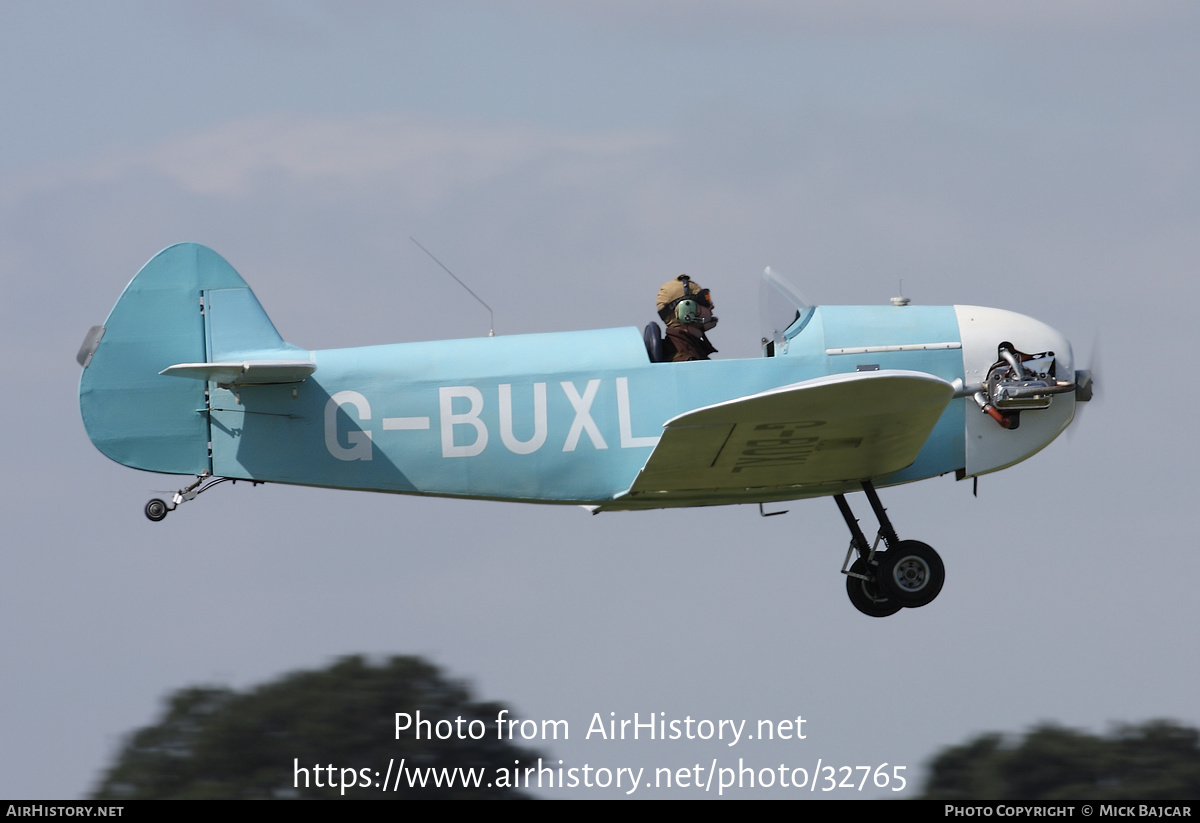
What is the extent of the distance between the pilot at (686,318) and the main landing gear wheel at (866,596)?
1.94 meters

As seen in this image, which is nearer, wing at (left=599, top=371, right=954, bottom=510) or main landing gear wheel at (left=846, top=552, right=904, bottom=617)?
wing at (left=599, top=371, right=954, bottom=510)

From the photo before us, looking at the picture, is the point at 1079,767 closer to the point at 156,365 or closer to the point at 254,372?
the point at 254,372

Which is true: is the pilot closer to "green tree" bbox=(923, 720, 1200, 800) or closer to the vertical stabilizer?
the vertical stabilizer

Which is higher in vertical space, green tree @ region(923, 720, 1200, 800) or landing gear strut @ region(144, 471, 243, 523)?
landing gear strut @ region(144, 471, 243, 523)

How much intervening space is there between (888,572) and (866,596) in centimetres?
46

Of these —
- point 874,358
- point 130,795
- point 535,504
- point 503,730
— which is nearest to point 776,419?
point 874,358

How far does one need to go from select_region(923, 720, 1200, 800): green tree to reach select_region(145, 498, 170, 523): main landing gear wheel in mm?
6999

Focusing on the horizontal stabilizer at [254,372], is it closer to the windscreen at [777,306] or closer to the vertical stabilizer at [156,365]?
the vertical stabilizer at [156,365]

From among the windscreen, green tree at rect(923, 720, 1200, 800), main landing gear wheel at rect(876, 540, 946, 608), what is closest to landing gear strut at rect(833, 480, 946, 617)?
main landing gear wheel at rect(876, 540, 946, 608)

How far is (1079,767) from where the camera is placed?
46.3 ft

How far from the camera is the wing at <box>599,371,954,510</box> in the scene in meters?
9.63
